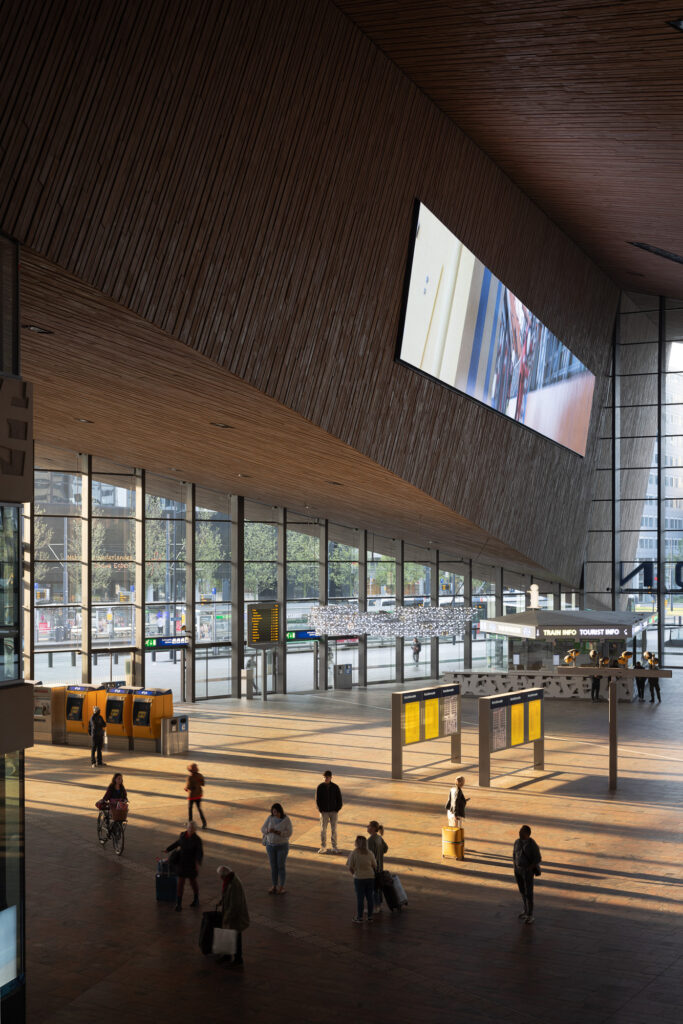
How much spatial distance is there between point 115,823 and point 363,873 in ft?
15.7

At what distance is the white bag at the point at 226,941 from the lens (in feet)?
34.3

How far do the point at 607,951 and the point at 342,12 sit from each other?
11965 millimetres

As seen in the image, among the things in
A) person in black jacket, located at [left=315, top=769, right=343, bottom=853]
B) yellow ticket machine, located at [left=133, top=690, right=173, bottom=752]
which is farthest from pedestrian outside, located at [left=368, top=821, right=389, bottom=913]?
yellow ticket machine, located at [left=133, top=690, right=173, bottom=752]

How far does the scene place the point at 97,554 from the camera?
103 ft

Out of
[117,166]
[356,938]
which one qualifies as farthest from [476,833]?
[117,166]

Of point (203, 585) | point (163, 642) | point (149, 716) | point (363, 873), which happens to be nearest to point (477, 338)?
point (149, 716)

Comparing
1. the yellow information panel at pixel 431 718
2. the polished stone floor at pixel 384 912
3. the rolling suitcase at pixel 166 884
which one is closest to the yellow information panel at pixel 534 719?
the polished stone floor at pixel 384 912

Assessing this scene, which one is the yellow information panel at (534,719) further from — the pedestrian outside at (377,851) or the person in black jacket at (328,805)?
the pedestrian outside at (377,851)

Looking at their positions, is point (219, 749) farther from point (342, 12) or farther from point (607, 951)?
point (342, 12)

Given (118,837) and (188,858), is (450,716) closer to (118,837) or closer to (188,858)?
(118,837)

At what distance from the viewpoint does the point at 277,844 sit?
1252 cm

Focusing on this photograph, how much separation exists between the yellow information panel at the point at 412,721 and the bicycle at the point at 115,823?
6.42 meters

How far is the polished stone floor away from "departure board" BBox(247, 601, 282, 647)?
1007cm

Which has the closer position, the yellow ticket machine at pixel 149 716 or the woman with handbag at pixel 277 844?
the woman with handbag at pixel 277 844
